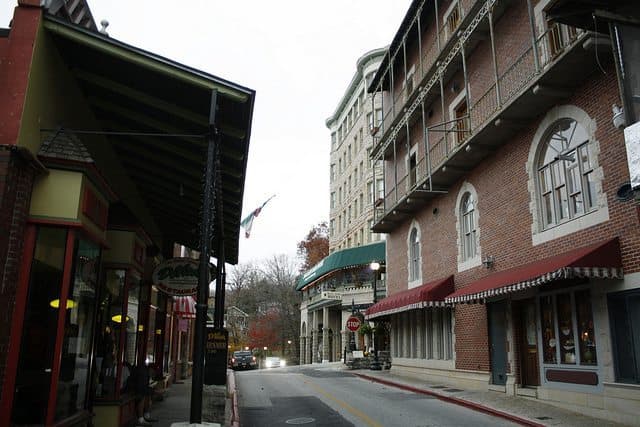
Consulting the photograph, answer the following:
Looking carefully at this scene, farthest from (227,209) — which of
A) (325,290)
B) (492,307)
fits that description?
(325,290)

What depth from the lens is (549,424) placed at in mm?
10094

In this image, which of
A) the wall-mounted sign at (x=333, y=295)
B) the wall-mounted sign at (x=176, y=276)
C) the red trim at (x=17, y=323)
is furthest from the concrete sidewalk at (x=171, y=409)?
the wall-mounted sign at (x=333, y=295)

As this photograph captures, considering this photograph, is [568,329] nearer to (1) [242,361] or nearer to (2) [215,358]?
(2) [215,358]

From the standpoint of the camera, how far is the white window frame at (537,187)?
36.6 ft

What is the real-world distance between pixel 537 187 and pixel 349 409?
7.16m

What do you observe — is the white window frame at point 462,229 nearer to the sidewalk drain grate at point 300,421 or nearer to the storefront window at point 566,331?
the storefront window at point 566,331

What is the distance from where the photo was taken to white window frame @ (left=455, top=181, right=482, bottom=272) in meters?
16.7

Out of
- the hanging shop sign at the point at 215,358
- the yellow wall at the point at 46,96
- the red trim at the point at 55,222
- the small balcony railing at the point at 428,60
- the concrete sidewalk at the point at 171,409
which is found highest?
the small balcony railing at the point at 428,60

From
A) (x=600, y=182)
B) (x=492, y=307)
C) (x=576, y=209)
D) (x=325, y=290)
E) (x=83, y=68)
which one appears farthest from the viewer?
(x=325, y=290)

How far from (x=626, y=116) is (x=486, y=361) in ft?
32.6

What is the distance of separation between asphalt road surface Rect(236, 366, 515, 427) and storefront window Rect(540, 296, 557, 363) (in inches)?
90.1

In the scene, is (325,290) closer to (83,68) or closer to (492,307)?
(492,307)

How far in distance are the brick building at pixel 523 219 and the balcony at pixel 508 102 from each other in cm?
4

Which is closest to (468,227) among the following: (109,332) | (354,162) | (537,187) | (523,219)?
(523,219)
